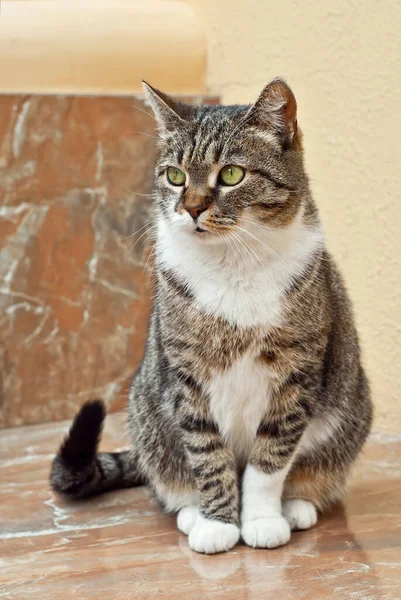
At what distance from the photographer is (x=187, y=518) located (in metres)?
1.97

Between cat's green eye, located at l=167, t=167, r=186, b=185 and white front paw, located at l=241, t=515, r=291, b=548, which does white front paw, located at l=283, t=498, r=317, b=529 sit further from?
cat's green eye, located at l=167, t=167, r=186, b=185

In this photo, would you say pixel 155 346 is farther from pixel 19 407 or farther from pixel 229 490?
pixel 19 407

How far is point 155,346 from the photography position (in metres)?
2.03

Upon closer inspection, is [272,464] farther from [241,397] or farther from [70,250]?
[70,250]

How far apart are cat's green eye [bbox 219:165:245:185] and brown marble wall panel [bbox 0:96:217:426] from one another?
43.3 inches

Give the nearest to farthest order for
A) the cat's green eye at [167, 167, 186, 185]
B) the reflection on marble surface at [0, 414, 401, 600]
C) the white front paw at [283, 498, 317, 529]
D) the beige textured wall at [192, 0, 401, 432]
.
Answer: the reflection on marble surface at [0, 414, 401, 600] < the cat's green eye at [167, 167, 186, 185] < the white front paw at [283, 498, 317, 529] < the beige textured wall at [192, 0, 401, 432]

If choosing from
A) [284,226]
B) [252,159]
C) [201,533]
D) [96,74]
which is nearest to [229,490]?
[201,533]

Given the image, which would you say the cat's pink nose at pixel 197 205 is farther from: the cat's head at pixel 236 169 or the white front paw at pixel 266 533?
the white front paw at pixel 266 533

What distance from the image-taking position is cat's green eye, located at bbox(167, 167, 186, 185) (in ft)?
5.88

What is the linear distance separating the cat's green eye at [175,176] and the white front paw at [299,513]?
0.75 meters

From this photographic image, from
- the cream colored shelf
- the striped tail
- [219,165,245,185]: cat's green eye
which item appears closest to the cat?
[219,165,245,185]: cat's green eye

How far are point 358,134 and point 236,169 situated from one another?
83cm

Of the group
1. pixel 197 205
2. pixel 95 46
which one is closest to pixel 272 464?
pixel 197 205

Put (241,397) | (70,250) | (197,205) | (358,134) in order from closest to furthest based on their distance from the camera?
(197,205)
(241,397)
(358,134)
(70,250)
